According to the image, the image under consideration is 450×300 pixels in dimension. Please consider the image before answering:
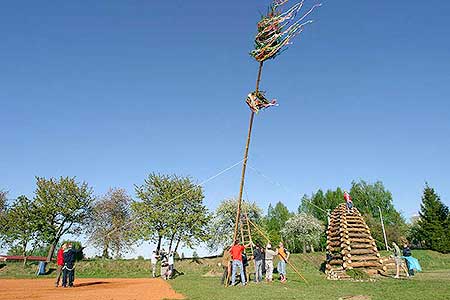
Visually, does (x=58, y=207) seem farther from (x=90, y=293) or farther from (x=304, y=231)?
(x=304, y=231)

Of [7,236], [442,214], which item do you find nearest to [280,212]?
[442,214]

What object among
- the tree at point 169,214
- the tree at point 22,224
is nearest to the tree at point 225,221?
the tree at point 169,214

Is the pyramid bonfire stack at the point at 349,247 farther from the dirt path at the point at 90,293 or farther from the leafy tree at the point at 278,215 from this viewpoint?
the leafy tree at the point at 278,215

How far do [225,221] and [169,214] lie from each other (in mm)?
15655

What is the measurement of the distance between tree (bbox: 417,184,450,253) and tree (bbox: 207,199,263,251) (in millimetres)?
25796

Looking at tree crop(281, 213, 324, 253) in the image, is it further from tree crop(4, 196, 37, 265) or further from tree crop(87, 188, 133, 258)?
tree crop(4, 196, 37, 265)

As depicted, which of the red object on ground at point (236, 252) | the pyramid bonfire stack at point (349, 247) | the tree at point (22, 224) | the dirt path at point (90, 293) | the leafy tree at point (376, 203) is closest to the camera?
the dirt path at point (90, 293)

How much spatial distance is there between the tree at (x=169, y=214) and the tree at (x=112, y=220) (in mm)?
7517

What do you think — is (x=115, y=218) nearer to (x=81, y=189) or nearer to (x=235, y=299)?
(x=81, y=189)

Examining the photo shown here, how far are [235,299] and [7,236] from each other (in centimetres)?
3429

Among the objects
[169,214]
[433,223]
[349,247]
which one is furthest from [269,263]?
[433,223]

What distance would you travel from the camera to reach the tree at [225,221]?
165 feet

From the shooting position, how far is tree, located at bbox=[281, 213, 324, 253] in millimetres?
66625

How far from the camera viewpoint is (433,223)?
51.7m
